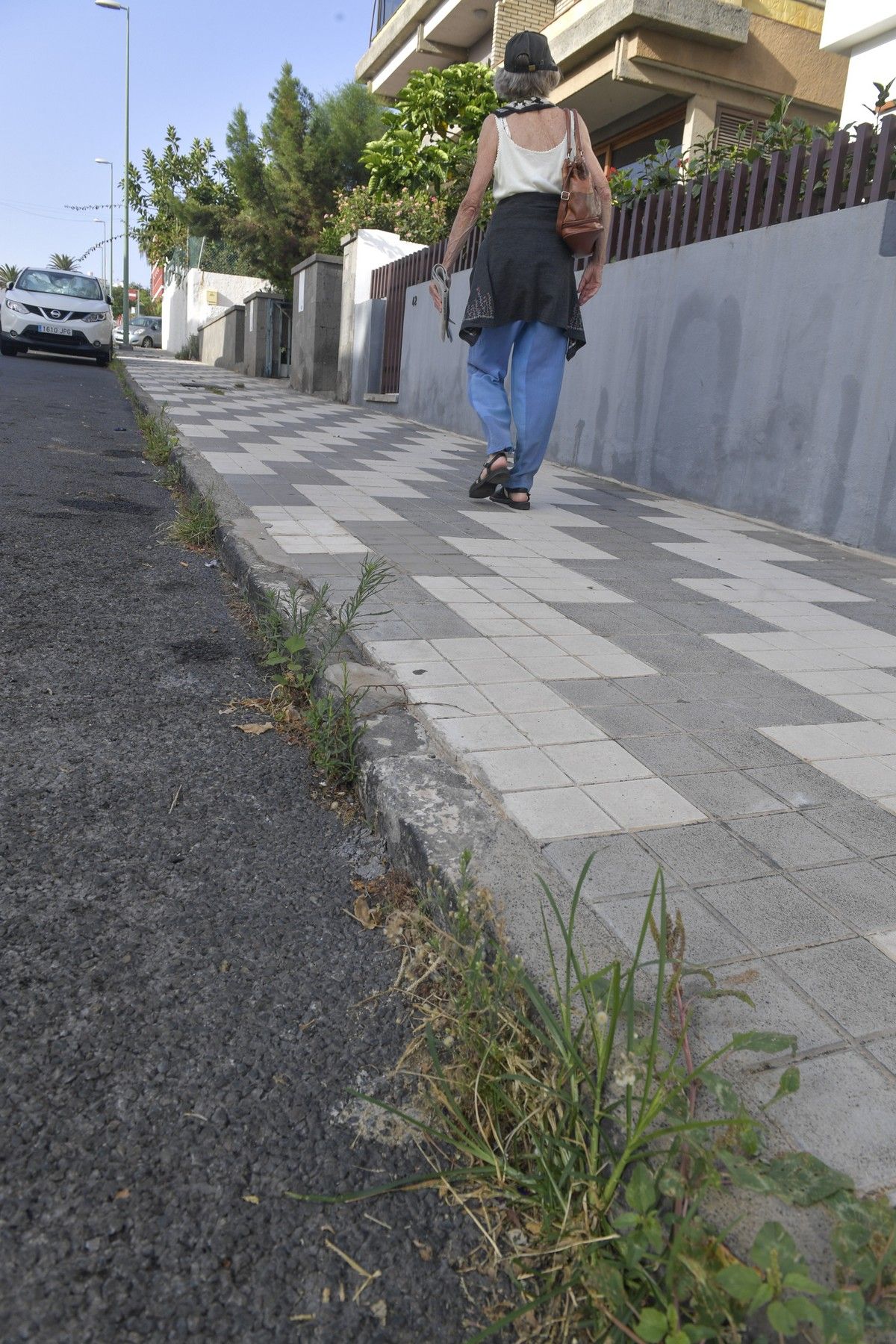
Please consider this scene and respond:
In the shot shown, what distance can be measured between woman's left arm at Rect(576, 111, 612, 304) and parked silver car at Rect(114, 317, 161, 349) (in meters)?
47.9

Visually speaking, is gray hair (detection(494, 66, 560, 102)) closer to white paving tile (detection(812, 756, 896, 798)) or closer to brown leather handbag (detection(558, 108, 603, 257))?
brown leather handbag (detection(558, 108, 603, 257))

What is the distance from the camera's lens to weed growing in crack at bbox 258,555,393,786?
2490 mm

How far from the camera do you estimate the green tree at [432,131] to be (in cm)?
1344

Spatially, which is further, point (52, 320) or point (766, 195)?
point (52, 320)

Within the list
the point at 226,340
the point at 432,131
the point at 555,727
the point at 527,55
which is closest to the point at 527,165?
the point at 527,55

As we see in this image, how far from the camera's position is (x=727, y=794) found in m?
2.33

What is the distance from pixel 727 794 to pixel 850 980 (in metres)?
0.72

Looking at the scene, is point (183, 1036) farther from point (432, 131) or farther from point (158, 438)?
point (432, 131)

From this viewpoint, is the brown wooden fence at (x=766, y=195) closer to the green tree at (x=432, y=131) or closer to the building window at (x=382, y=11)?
the green tree at (x=432, y=131)

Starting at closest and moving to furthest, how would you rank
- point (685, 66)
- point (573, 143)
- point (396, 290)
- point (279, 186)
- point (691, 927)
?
1. point (691, 927)
2. point (573, 143)
3. point (396, 290)
4. point (685, 66)
5. point (279, 186)

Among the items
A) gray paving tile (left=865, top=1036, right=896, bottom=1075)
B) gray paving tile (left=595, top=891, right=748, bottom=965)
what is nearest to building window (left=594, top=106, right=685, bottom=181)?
gray paving tile (left=595, top=891, right=748, bottom=965)

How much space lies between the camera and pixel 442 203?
46.0ft

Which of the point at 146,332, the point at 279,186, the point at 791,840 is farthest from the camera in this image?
the point at 146,332

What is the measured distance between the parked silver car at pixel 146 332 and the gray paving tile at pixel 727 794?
5156 centimetres
